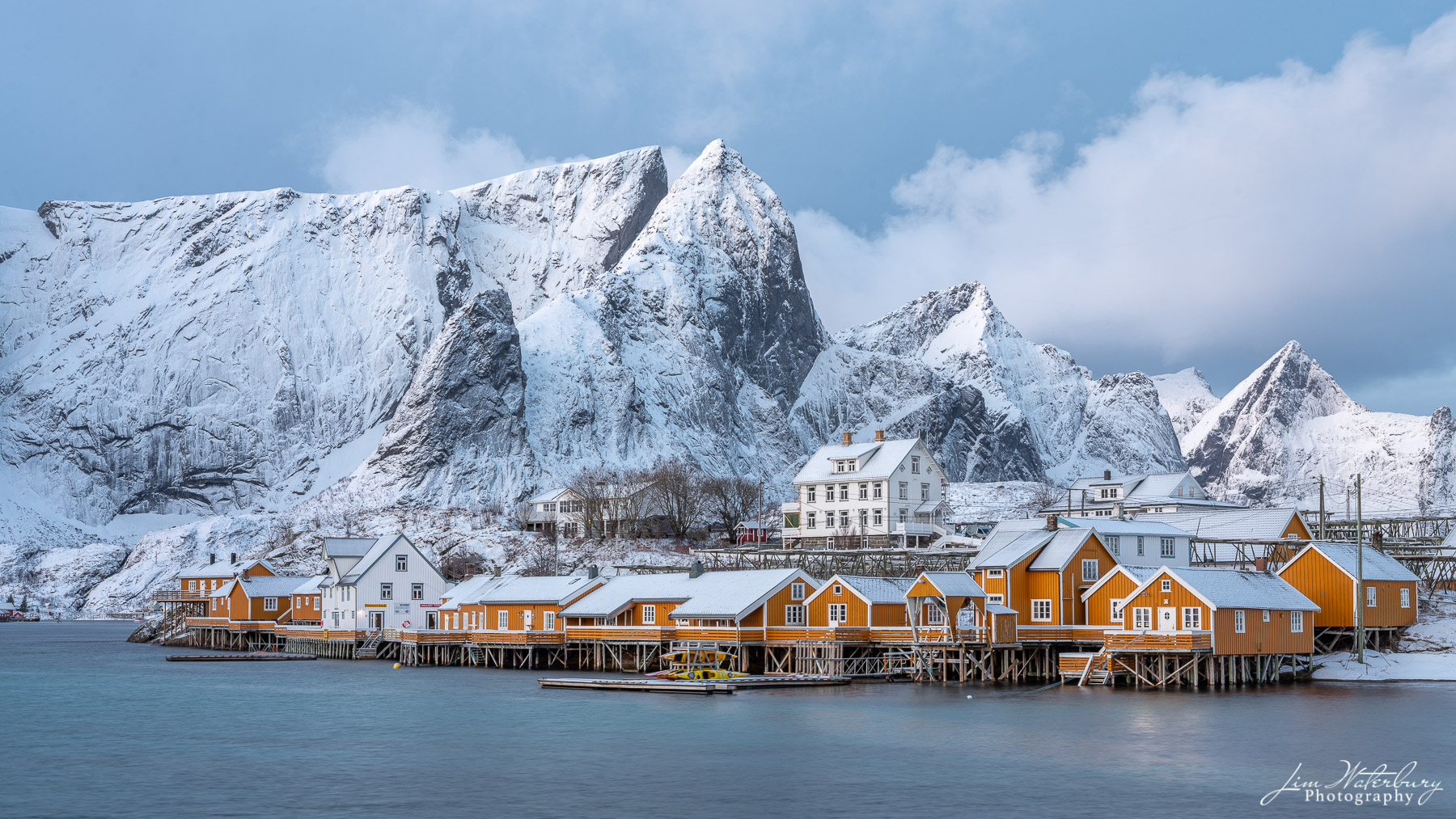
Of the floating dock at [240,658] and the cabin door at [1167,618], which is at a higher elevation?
the cabin door at [1167,618]

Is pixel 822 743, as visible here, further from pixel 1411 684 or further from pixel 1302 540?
pixel 1302 540

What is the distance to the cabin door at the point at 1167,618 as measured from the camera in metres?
70.2

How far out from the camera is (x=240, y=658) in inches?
4321

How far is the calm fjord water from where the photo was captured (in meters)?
40.1

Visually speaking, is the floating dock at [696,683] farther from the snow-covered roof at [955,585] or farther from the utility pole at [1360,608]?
the utility pole at [1360,608]

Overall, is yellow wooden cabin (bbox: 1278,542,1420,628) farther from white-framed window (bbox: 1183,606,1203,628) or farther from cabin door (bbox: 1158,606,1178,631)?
cabin door (bbox: 1158,606,1178,631)

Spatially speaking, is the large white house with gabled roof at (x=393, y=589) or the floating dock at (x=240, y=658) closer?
the large white house with gabled roof at (x=393, y=589)

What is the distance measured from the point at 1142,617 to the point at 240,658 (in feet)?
233

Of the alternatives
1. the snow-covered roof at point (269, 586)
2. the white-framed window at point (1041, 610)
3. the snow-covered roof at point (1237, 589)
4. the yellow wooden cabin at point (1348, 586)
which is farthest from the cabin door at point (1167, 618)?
the snow-covered roof at point (269, 586)

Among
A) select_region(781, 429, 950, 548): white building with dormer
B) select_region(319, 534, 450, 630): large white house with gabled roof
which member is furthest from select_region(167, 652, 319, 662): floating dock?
select_region(781, 429, 950, 548): white building with dormer

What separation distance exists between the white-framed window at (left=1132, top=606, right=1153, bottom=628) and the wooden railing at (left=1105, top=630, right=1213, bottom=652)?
49cm

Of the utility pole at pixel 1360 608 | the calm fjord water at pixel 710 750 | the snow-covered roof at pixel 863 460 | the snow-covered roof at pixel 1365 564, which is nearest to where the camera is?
the calm fjord water at pixel 710 750

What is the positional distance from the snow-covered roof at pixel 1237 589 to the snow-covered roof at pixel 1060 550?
18.2ft

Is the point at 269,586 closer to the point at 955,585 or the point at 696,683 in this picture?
the point at 696,683
